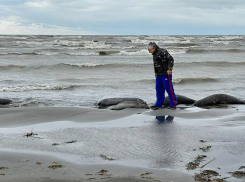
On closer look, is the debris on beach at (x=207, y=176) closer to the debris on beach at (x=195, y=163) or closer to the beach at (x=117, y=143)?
the beach at (x=117, y=143)

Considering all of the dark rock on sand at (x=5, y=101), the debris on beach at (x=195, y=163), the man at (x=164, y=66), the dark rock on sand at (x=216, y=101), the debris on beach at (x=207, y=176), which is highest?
the man at (x=164, y=66)

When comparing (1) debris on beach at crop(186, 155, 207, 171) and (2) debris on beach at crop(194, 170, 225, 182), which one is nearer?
(2) debris on beach at crop(194, 170, 225, 182)

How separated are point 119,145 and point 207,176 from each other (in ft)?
6.20

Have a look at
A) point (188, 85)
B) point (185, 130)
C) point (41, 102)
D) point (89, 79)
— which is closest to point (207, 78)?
point (188, 85)

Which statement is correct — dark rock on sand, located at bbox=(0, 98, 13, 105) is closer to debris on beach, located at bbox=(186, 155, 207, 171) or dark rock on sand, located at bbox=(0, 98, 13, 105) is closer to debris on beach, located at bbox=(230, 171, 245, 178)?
debris on beach, located at bbox=(186, 155, 207, 171)

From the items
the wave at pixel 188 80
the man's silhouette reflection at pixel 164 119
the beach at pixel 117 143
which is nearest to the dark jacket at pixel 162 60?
the beach at pixel 117 143

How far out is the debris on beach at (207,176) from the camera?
165 inches

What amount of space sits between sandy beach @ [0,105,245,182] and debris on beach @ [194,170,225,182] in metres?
0.01

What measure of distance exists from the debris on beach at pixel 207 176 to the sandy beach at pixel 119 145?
11 mm

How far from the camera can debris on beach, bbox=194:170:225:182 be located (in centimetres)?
419

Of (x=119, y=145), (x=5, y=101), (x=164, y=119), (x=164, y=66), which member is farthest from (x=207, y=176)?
(x=5, y=101)

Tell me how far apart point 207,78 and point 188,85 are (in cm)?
194

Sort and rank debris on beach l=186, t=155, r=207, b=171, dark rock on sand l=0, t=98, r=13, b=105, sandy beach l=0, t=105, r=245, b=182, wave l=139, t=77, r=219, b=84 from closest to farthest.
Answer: sandy beach l=0, t=105, r=245, b=182
debris on beach l=186, t=155, r=207, b=171
dark rock on sand l=0, t=98, r=13, b=105
wave l=139, t=77, r=219, b=84

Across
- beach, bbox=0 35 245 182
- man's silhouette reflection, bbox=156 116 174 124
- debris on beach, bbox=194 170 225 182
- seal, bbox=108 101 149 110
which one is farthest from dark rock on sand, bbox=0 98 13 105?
debris on beach, bbox=194 170 225 182
